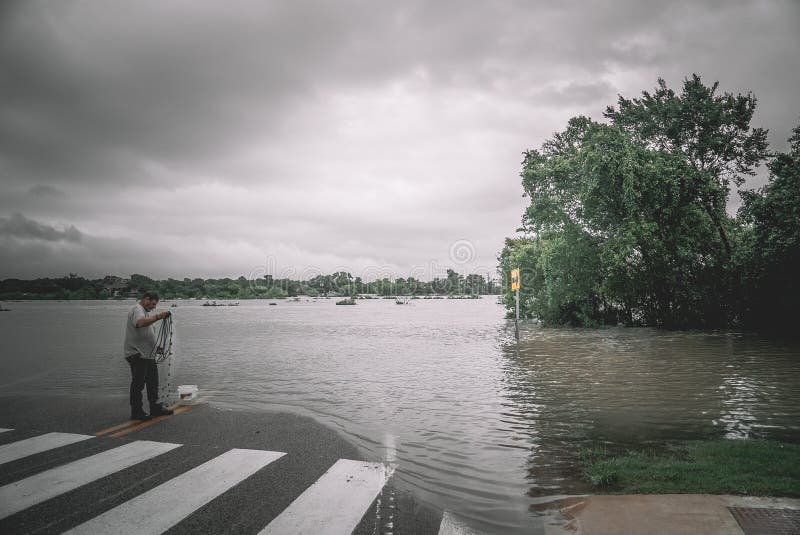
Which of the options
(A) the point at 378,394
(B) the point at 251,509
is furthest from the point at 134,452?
(A) the point at 378,394

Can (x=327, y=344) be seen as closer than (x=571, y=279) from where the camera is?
Yes

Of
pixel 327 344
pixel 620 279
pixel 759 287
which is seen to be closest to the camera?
pixel 759 287

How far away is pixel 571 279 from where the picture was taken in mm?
29328

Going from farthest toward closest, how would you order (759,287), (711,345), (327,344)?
1. (327,344)
2. (759,287)
3. (711,345)

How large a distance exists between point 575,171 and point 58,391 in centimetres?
2979

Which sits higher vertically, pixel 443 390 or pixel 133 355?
pixel 133 355

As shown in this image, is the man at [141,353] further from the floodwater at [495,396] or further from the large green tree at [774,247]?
the large green tree at [774,247]

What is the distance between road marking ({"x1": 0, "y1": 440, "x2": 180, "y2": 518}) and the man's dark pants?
156 cm

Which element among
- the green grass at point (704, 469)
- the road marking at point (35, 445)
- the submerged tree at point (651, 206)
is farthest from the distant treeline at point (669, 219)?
the road marking at point (35, 445)

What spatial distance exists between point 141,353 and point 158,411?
1.26 metres

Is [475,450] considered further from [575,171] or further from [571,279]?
[575,171]

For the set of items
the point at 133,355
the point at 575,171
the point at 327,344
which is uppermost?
the point at 575,171

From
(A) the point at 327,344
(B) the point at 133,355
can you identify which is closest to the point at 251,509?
(B) the point at 133,355

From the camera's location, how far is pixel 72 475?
209 inches
